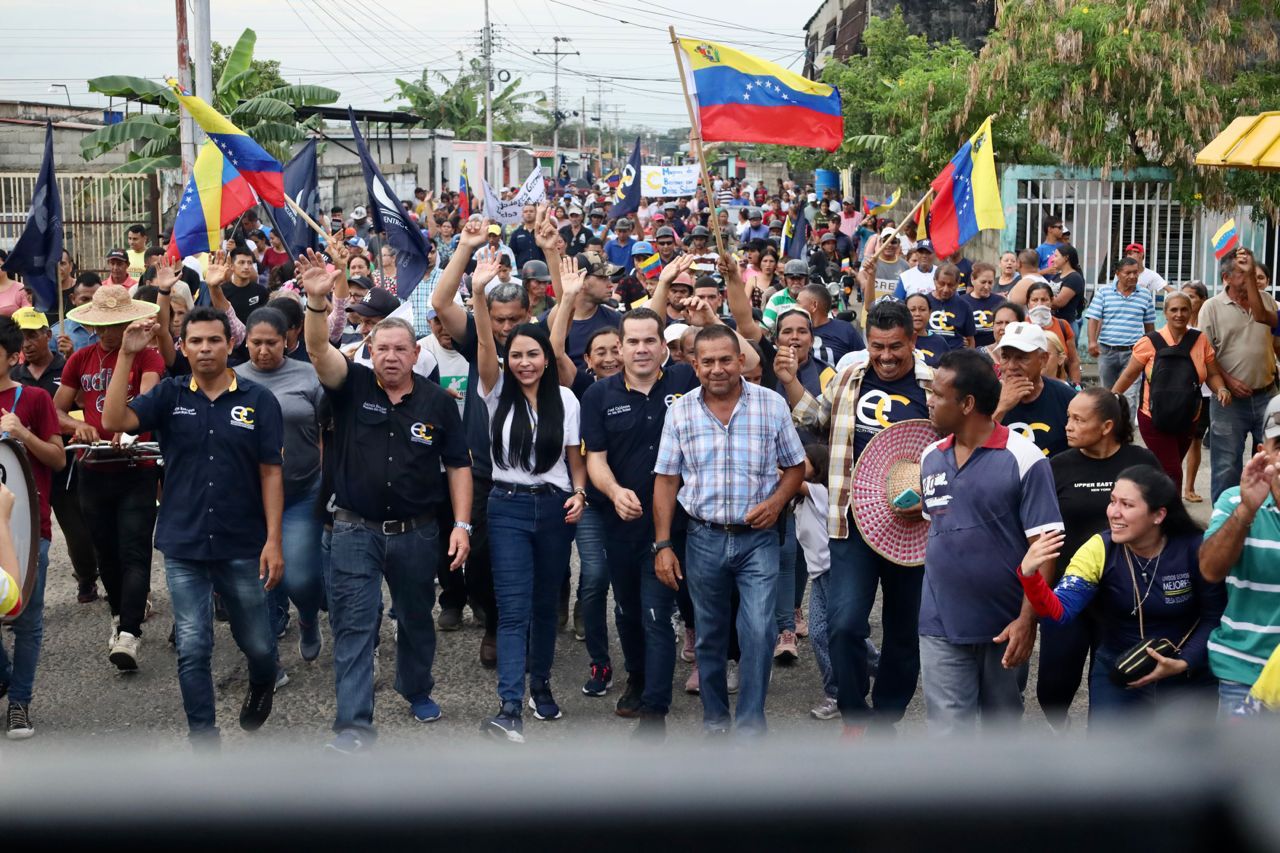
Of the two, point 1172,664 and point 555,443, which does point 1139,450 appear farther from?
point 555,443

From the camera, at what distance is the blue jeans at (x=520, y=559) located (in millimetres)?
6527

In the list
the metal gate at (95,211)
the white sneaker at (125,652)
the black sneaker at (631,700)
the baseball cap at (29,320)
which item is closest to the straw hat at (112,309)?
the baseball cap at (29,320)

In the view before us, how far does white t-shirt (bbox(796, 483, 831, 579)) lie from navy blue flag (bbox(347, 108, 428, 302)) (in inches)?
158

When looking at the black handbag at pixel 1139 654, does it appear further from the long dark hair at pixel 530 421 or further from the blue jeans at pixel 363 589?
the blue jeans at pixel 363 589

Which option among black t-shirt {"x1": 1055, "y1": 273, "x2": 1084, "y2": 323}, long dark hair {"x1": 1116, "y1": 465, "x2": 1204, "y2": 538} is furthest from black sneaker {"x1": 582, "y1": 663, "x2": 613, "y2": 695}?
black t-shirt {"x1": 1055, "y1": 273, "x2": 1084, "y2": 323}

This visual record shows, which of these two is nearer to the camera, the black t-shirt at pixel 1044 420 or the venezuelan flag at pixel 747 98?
the black t-shirt at pixel 1044 420

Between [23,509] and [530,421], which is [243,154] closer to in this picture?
[530,421]

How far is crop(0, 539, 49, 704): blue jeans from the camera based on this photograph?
6.49 metres

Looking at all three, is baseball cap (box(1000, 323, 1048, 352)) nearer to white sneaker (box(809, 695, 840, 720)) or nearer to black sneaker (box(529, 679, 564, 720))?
white sneaker (box(809, 695, 840, 720))

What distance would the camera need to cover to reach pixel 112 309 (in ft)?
23.8

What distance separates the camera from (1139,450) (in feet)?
19.1

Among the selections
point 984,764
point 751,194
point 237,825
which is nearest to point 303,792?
point 237,825

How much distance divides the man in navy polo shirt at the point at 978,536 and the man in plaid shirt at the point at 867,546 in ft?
2.22

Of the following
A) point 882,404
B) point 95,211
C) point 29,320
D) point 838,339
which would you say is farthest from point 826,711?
point 95,211
